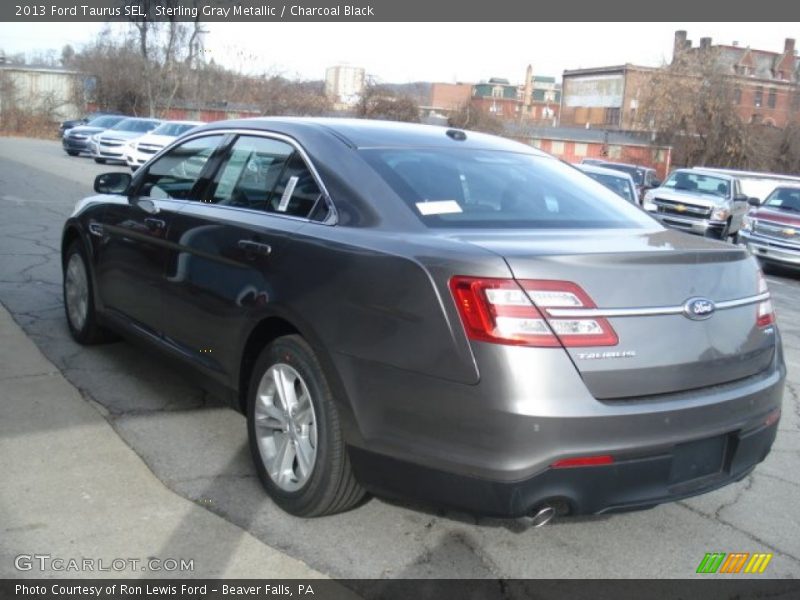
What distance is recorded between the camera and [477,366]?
2885 millimetres

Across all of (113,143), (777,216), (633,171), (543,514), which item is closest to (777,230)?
(777,216)

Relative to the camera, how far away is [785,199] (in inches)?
632

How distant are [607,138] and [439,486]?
2182 inches

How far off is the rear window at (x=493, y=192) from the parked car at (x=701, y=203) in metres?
14.5

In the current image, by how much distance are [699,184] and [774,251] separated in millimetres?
5430

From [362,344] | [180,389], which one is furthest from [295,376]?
[180,389]

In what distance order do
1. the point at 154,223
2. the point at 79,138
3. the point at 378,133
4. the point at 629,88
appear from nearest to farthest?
the point at 378,133, the point at 154,223, the point at 79,138, the point at 629,88

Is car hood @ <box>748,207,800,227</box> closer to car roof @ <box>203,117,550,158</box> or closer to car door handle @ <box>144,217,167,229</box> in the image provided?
car roof @ <box>203,117,550,158</box>

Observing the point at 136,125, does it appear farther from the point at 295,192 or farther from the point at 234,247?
the point at 295,192

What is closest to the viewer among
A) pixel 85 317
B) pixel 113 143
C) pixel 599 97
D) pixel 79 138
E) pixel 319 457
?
pixel 319 457

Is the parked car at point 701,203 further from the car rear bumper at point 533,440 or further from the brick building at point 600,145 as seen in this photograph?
the brick building at point 600,145

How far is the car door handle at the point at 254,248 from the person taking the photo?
150 inches

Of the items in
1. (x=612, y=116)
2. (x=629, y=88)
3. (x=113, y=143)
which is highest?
(x=629, y=88)

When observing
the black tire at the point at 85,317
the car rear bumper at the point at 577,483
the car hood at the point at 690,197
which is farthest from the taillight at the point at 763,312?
the car hood at the point at 690,197
